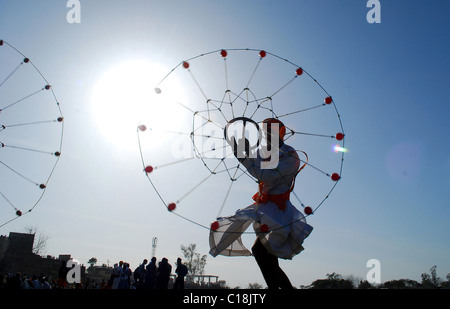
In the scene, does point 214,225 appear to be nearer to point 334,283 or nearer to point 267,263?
point 267,263

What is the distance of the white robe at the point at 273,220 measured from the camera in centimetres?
725

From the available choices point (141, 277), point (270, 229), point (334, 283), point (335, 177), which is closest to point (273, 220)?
point (270, 229)

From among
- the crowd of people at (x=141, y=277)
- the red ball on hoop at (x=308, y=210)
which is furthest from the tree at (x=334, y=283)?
the red ball on hoop at (x=308, y=210)

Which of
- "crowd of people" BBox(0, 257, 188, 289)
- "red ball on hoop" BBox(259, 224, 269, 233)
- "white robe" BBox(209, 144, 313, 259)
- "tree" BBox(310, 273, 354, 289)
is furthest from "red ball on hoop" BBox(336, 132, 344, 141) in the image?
"tree" BBox(310, 273, 354, 289)

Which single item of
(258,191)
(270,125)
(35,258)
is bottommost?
(35,258)

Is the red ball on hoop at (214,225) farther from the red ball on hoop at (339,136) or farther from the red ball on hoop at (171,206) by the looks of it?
the red ball on hoop at (339,136)

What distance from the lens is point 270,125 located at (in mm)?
8086

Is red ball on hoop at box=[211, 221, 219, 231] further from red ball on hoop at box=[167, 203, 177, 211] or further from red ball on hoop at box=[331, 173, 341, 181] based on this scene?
red ball on hoop at box=[331, 173, 341, 181]

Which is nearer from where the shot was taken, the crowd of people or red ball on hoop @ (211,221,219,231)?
red ball on hoop @ (211,221,219,231)

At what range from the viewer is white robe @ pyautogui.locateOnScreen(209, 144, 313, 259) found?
23.8 ft
